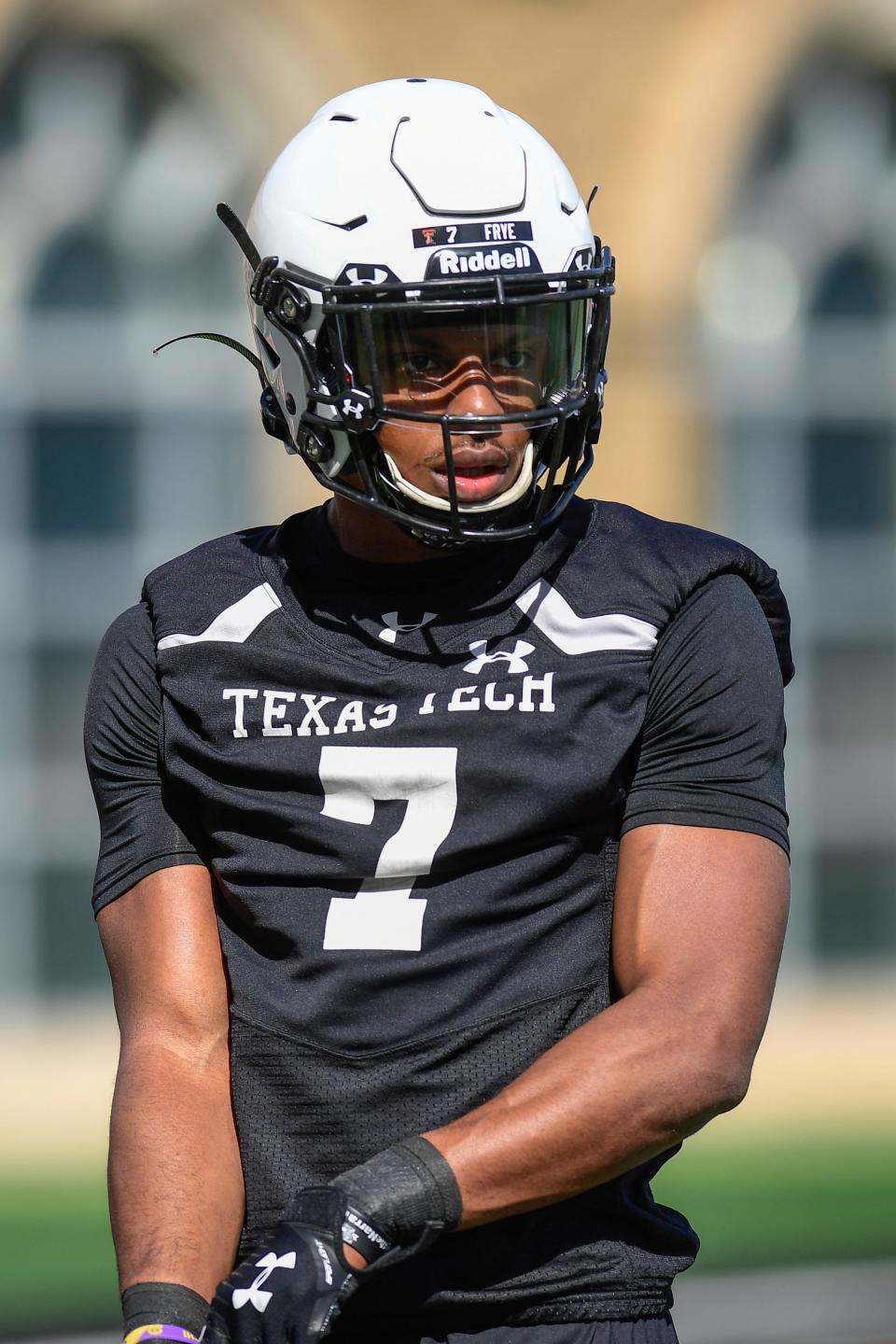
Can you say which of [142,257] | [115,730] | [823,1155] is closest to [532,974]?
[115,730]

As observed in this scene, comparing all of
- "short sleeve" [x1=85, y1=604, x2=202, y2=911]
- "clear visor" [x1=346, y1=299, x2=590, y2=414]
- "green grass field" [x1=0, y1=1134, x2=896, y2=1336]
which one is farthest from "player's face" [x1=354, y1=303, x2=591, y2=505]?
"green grass field" [x1=0, y1=1134, x2=896, y2=1336]

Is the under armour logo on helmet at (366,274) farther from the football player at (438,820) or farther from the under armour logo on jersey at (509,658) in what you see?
the under armour logo on jersey at (509,658)

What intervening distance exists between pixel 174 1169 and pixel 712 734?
3.03ft

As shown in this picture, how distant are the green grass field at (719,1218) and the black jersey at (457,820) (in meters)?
3.69

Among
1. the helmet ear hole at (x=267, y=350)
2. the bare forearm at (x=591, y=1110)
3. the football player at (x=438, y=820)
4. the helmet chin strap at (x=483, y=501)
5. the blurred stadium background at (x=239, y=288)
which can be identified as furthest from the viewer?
the blurred stadium background at (x=239, y=288)

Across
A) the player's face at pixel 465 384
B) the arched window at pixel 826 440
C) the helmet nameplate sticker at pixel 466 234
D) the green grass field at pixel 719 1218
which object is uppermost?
the helmet nameplate sticker at pixel 466 234

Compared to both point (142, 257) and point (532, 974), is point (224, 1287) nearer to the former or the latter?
point (532, 974)

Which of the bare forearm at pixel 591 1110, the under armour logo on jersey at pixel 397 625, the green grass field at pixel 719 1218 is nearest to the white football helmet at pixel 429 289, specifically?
the under armour logo on jersey at pixel 397 625

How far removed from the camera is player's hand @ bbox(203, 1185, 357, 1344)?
2.19 metres

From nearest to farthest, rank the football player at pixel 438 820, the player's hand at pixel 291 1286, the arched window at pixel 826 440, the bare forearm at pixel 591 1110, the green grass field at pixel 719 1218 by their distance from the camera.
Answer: the player's hand at pixel 291 1286, the bare forearm at pixel 591 1110, the football player at pixel 438 820, the green grass field at pixel 719 1218, the arched window at pixel 826 440

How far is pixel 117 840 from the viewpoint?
277cm

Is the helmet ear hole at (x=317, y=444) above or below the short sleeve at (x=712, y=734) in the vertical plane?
above

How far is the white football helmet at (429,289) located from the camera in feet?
8.69

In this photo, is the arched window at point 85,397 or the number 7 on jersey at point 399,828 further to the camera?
the arched window at point 85,397
